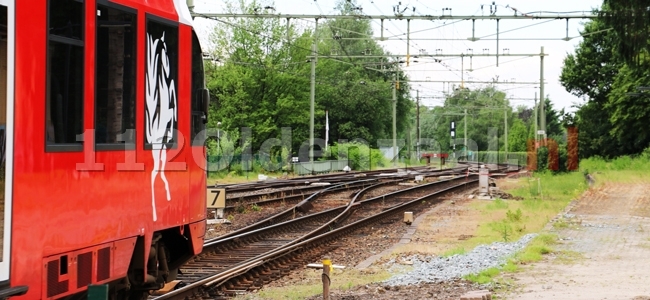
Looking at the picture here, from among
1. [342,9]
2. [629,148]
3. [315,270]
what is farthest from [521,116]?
[315,270]

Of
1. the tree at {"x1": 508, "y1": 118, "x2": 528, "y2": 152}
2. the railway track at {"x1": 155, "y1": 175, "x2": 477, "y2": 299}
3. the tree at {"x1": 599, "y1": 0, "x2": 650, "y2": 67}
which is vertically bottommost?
the railway track at {"x1": 155, "y1": 175, "x2": 477, "y2": 299}

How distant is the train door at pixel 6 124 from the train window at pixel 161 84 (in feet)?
6.92

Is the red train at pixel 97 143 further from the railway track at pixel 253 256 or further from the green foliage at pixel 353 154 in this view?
the green foliage at pixel 353 154

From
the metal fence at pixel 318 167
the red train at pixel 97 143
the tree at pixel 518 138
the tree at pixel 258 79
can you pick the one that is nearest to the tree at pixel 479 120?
the tree at pixel 518 138

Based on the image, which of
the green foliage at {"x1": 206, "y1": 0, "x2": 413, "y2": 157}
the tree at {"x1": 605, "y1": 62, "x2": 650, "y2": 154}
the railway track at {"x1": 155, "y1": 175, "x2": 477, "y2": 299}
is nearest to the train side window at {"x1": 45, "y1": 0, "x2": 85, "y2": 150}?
the railway track at {"x1": 155, "y1": 175, "x2": 477, "y2": 299}

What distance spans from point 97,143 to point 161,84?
1441 millimetres

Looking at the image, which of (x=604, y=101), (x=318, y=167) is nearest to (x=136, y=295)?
(x=318, y=167)

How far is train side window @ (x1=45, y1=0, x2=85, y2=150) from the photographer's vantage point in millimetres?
6086

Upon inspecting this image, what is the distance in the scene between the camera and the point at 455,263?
13461 millimetres

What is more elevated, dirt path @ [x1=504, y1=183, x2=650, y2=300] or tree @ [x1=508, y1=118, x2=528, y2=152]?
tree @ [x1=508, y1=118, x2=528, y2=152]

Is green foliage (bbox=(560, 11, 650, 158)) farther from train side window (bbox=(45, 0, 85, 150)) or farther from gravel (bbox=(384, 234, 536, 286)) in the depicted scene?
train side window (bbox=(45, 0, 85, 150))

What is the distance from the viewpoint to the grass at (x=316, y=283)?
11117 millimetres

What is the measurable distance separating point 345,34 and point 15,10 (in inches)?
3084

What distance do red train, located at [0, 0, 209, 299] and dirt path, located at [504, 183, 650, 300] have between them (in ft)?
13.8
